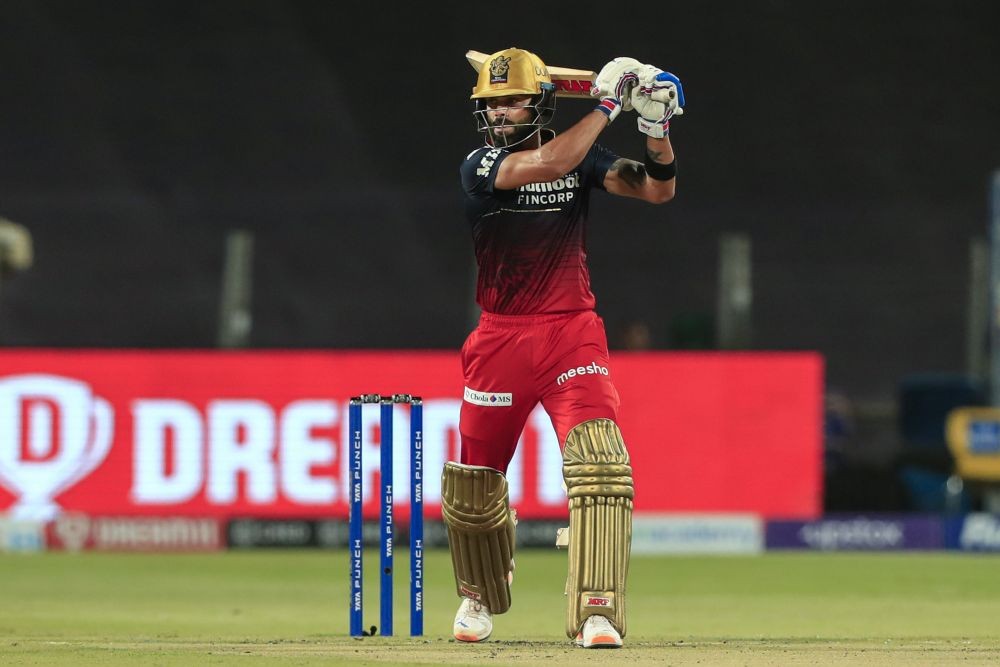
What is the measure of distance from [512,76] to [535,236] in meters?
0.46

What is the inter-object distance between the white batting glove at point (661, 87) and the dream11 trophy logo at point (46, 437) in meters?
7.37

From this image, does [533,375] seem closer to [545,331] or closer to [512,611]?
[545,331]

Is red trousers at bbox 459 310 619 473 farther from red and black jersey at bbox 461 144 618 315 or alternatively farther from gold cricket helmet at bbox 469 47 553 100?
gold cricket helmet at bbox 469 47 553 100

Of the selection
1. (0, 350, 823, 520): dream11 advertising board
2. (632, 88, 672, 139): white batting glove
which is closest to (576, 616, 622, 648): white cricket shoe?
(632, 88, 672, 139): white batting glove

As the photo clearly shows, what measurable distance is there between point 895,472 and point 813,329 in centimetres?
128

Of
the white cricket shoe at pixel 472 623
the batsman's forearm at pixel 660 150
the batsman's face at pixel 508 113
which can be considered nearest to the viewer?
the batsman's forearm at pixel 660 150

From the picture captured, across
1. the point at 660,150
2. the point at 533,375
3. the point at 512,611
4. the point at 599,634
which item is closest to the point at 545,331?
the point at 533,375

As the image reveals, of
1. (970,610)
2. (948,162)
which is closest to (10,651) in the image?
(970,610)

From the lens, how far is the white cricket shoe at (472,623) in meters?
5.55

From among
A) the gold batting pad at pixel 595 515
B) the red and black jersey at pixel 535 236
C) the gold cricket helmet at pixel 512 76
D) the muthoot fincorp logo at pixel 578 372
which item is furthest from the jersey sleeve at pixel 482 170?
the gold batting pad at pixel 595 515

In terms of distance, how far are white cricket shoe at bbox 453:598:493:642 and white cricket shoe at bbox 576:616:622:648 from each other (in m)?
Answer: 0.47

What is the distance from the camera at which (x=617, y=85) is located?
5199 mm

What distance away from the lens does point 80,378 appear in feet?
39.3

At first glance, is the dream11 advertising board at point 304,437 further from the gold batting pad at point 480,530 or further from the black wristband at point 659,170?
the black wristband at point 659,170
